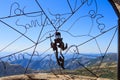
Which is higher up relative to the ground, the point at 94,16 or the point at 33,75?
the point at 94,16

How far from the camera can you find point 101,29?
722 cm

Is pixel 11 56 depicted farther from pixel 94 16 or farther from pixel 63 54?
pixel 94 16

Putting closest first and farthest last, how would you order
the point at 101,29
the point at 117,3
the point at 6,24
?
the point at 117,3 → the point at 6,24 → the point at 101,29

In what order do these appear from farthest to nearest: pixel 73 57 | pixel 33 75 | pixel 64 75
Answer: pixel 33 75 → pixel 64 75 → pixel 73 57

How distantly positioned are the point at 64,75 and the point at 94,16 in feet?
10.0

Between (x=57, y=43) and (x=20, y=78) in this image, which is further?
(x=20, y=78)

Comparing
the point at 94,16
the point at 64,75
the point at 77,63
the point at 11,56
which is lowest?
the point at 64,75

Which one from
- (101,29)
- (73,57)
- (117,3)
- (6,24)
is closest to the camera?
(117,3)

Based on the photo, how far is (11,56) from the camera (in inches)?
287

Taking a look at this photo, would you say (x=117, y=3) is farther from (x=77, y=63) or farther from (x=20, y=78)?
(x=20, y=78)

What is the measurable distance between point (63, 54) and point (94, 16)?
126cm

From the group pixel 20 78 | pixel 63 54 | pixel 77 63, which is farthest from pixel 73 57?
pixel 20 78

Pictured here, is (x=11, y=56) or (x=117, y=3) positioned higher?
(x=117, y=3)

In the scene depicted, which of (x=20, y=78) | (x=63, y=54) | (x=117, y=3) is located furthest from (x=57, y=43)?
(x=20, y=78)
